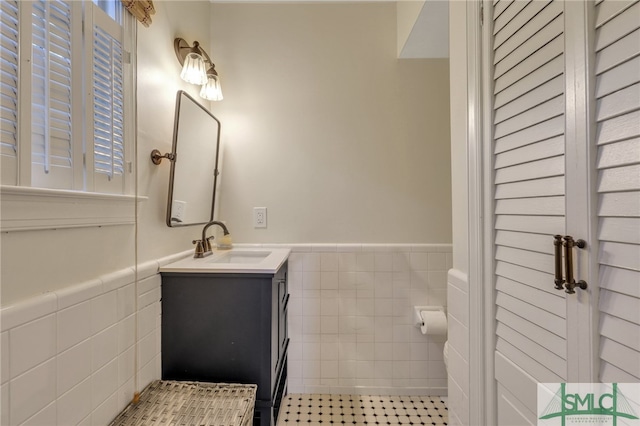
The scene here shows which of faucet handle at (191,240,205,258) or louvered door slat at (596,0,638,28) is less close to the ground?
louvered door slat at (596,0,638,28)

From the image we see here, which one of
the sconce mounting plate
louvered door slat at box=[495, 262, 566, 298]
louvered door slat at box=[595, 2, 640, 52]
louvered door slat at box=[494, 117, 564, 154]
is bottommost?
louvered door slat at box=[495, 262, 566, 298]

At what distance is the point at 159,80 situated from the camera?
126 centimetres

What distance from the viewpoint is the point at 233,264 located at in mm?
1259

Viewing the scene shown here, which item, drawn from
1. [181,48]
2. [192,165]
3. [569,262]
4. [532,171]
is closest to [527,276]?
[569,262]

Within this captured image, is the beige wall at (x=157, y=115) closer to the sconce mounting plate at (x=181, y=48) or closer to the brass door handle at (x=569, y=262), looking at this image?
the sconce mounting plate at (x=181, y=48)

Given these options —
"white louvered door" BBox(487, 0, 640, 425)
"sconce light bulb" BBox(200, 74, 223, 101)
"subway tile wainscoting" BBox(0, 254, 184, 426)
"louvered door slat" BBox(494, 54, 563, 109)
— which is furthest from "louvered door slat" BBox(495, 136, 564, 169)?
"sconce light bulb" BBox(200, 74, 223, 101)

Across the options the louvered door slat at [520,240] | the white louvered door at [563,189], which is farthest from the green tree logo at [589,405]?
the louvered door slat at [520,240]

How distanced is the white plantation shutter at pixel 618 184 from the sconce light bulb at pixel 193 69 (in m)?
1.57

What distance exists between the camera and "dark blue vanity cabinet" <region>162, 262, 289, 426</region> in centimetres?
117

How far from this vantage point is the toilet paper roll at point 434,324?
1652mm

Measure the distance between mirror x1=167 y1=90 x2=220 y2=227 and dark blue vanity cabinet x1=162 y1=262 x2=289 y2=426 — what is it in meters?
0.36

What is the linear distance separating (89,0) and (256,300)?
47.3 inches

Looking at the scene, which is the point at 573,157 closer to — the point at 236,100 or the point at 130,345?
the point at 130,345

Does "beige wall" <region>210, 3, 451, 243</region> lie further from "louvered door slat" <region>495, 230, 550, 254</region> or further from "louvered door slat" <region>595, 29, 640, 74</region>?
"louvered door slat" <region>595, 29, 640, 74</region>
